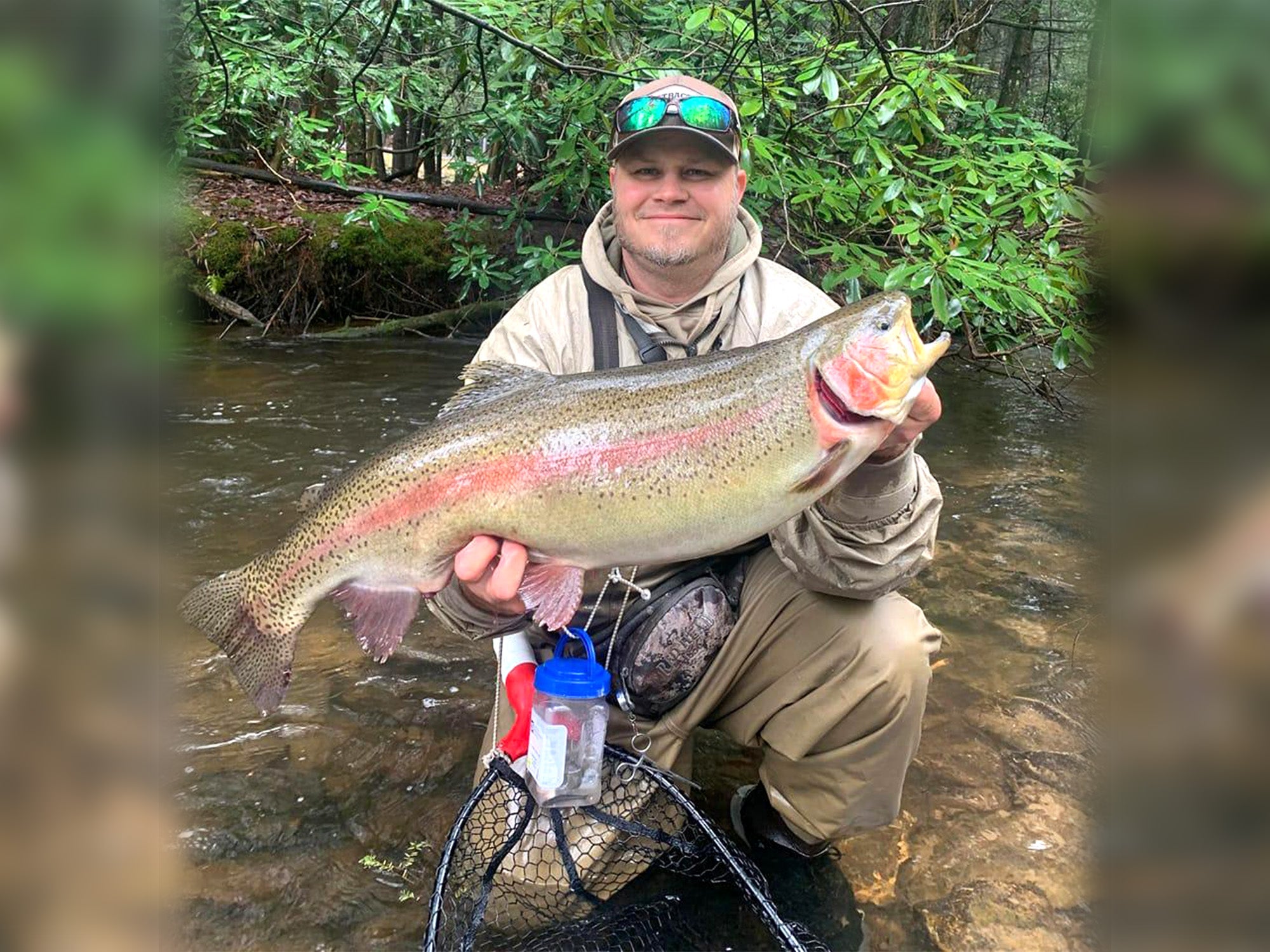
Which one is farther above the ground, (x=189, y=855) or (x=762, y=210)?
(x=762, y=210)

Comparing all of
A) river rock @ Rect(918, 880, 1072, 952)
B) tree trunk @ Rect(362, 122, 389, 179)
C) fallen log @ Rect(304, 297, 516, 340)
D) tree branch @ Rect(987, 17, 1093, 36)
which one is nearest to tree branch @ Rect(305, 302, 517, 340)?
fallen log @ Rect(304, 297, 516, 340)

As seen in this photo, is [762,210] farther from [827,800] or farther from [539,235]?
[827,800]

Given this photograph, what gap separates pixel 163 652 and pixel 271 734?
326cm

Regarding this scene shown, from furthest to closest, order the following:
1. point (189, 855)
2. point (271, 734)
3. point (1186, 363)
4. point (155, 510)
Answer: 1. point (271, 734)
2. point (189, 855)
3. point (155, 510)
4. point (1186, 363)

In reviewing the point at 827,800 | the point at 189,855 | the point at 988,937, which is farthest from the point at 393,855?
the point at 988,937

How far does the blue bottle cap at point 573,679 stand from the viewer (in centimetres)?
278

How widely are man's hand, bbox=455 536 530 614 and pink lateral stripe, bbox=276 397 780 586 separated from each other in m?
0.17

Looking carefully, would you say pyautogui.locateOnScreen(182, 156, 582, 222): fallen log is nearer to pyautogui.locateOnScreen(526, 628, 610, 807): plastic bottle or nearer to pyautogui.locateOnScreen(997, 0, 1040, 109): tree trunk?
pyautogui.locateOnScreen(997, 0, 1040, 109): tree trunk

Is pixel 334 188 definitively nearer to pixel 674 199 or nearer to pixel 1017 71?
pixel 674 199

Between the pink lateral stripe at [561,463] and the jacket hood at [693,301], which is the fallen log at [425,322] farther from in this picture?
the pink lateral stripe at [561,463]

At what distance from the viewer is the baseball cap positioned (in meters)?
3.47

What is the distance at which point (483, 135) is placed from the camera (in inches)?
340

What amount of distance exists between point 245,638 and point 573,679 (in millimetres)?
1125

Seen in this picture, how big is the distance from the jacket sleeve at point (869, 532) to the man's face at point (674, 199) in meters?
1.15
